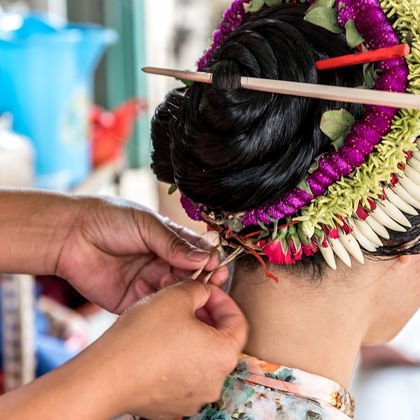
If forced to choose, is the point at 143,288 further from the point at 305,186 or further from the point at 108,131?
the point at 108,131

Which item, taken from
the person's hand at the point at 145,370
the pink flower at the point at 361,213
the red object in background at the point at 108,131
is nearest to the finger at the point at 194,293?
the person's hand at the point at 145,370

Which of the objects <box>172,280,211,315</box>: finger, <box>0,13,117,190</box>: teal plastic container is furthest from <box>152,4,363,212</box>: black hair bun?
<box>0,13,117,190</box>: teal plastic container

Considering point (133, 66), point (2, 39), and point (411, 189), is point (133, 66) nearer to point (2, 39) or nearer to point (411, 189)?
point (2, 39)

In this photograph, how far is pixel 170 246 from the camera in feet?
3.51

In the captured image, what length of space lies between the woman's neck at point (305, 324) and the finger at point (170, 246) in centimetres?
9

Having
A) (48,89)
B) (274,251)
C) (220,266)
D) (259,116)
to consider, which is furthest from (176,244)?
(48,89)

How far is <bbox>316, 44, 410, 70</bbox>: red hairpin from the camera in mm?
719

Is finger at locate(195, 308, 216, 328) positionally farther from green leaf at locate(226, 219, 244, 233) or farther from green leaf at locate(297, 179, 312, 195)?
green leaf at locate(297, 179, 312, 195)

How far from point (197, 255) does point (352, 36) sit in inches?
15.8

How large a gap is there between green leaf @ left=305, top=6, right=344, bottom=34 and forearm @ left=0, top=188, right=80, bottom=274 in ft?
1.82

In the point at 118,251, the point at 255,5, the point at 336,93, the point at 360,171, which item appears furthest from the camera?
the point at 118,251

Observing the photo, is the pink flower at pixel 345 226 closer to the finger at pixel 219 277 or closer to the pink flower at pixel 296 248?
the pink flower at pixel 296 248

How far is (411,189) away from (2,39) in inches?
61.8

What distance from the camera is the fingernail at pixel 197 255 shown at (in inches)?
39.2
